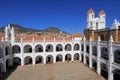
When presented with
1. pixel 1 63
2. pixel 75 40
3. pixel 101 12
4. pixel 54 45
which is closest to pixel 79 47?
pixel 75 40

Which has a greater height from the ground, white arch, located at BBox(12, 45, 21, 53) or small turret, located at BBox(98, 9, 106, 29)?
small turret, located at BBox(98, 9, 106, 29)

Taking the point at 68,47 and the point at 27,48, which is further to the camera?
the point at 68,47

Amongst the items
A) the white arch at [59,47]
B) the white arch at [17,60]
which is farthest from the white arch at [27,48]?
the white arch at [59,47]

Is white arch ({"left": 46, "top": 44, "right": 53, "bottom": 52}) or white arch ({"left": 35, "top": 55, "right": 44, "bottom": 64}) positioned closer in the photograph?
white arch ({"left": 35, "top": 55, "right": 44, "bottom": 64})

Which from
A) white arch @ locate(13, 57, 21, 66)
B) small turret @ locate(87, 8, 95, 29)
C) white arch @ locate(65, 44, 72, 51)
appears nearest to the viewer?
white arch @ locate(13, 57, 21, 66)

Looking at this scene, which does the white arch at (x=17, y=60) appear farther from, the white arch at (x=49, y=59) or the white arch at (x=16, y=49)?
the white arch at (x=49, y=59)

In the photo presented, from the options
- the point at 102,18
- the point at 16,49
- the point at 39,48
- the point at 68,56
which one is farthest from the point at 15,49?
the point at 102,18

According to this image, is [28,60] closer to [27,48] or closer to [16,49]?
[27,48]

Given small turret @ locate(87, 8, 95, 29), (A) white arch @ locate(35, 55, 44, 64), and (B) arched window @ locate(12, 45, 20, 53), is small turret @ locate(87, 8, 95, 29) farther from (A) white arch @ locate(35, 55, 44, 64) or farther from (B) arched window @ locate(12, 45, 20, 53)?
(B) arched window @ locate(12, 45, 20, 53)

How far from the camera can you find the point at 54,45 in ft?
136

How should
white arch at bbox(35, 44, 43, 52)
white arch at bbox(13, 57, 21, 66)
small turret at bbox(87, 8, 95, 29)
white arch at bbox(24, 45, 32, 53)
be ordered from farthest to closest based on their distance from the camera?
small turret at bbox(87, 8, 95, 29)
white arch at bbox(35, 44, 43, 52)
white arch at bbox(24, 45, 32, 53)
white arch at bbox(13, 57, 21, 66)

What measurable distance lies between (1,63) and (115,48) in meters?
24.7

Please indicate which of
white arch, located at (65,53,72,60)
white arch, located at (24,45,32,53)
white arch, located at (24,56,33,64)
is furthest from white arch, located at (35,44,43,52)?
white arch, located at (65,53,72,60)

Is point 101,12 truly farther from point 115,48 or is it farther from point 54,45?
point 115,48
